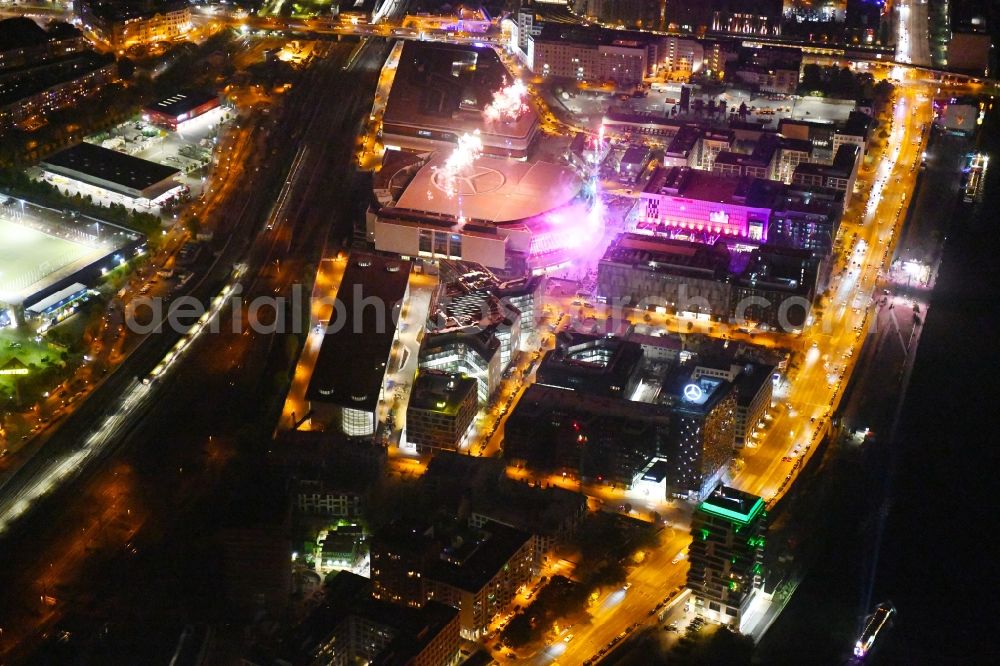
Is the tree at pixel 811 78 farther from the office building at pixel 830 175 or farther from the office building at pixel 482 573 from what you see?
the office building at pixel 482 573

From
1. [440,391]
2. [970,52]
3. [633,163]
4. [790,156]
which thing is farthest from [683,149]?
[440,391]

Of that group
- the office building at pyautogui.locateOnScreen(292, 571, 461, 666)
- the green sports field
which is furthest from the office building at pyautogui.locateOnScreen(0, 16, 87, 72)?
the office building at pyautogui.locateOnScreen(292, 571, 461, 666)

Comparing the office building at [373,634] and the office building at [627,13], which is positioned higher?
the office building at [627,13]

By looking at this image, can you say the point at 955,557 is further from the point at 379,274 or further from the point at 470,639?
the point at 379,274

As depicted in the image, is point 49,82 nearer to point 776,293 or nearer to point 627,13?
point 627,13

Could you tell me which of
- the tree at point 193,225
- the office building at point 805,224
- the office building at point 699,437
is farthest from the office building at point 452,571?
the office building at point 805,224

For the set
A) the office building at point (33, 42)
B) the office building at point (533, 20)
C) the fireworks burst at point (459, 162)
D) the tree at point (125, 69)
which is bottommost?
the fireworks burst at point (459, 162)

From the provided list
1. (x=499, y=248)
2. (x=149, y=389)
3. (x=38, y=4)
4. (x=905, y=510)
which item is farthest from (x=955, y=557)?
(x=38, y=4)
